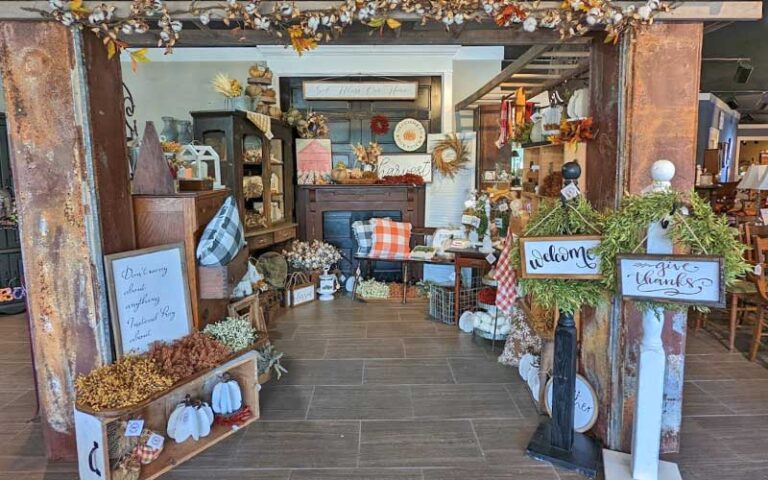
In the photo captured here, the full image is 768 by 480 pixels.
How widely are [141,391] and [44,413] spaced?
610 mm

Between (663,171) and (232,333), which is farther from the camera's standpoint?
(232,333)

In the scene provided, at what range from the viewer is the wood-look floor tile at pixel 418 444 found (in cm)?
238

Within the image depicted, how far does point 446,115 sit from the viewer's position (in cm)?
586

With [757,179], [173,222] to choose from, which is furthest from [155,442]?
[757,179]

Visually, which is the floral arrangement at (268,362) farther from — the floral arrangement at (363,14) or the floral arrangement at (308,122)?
the floral arrangement at (308,122)

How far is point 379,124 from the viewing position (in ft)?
19.1

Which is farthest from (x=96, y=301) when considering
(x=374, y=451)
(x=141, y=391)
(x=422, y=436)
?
(x=422, y=436)

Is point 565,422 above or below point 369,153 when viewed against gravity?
below

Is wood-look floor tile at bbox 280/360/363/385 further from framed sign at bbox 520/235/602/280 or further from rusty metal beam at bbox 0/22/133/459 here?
framed sign at bbox 520/235/602/280

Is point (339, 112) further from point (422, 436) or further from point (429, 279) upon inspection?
point (422, 436)

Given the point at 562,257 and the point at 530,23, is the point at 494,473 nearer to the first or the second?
the point at 562,257

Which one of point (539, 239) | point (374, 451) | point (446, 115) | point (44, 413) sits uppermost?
point (446, 115)

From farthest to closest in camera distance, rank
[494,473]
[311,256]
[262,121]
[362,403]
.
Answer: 1. [311,256]
2. [262,121]
3. [362,403]
4. [494,473]

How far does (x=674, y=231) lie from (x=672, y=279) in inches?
7.6
